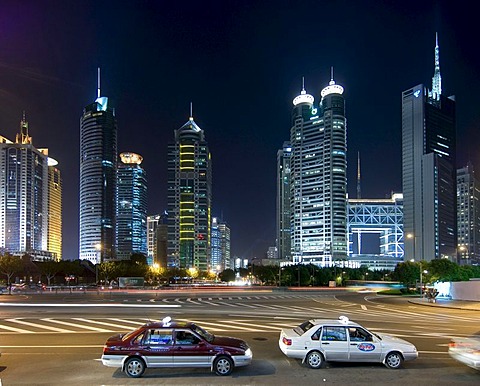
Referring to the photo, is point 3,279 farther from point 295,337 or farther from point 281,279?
point 295,337

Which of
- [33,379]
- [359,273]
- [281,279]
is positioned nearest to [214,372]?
[33,379]

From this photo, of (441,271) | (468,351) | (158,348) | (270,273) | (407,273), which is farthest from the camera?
(270,273)

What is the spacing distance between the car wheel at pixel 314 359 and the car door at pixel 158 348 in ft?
14.5

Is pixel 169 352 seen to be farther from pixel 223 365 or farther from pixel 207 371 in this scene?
pixel 223 365

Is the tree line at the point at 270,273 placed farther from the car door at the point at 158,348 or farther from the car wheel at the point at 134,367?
the car wheel at the point at 134,367

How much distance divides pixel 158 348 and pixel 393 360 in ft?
24.7

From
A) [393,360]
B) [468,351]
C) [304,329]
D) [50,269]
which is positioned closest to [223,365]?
[304,329]

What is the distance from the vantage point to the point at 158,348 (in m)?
13.7

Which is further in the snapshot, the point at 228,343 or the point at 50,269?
the point at 50,269

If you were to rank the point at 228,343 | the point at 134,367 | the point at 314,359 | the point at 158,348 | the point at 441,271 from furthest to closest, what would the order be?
the point at 441,271, the point at 314,359, the point at 228,343, the point at 158,348, the point at 134,367

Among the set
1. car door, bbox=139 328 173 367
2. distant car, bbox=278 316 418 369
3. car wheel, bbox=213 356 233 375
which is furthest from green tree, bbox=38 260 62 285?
distant car, bbox=278 316 418 369

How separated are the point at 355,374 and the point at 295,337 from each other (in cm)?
216

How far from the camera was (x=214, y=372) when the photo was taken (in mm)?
13898

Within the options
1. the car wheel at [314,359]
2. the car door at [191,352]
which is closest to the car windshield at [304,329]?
the car wheel at [314,359]
